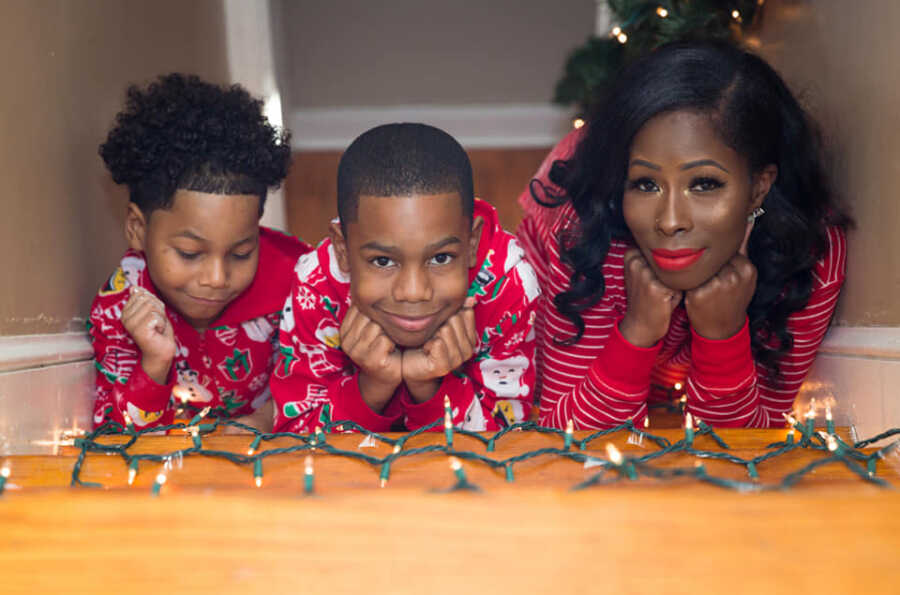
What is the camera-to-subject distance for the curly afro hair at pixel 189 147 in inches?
50.0

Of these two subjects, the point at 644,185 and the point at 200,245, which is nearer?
the point at 644,185

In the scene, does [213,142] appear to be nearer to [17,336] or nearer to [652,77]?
[17,336]

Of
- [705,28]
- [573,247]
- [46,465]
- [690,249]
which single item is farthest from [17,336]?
[705,28]

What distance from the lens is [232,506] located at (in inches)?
25.7

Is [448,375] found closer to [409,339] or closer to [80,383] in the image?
[409,339]

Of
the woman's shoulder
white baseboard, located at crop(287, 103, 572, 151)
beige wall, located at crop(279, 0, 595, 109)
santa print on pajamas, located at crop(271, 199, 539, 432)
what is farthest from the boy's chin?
white baseboard, located at crop(287, 103, 572, 151)

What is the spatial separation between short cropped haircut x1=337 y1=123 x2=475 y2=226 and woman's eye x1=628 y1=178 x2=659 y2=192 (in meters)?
0.23

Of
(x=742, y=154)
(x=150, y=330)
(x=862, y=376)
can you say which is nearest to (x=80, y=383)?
(x=150, y=330)

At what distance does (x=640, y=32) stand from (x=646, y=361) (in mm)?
964

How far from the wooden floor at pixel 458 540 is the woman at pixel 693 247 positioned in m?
0.52

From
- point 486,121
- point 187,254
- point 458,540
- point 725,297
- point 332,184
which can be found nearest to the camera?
point 458,540

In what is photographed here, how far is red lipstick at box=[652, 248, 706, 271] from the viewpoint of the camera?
1107 mm

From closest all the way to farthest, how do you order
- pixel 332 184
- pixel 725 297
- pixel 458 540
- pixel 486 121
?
1. pixel 458 540
2. pixel 725 297
3. pixel 332 184
4. pixel 486 121

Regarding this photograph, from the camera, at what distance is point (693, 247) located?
110 cm
